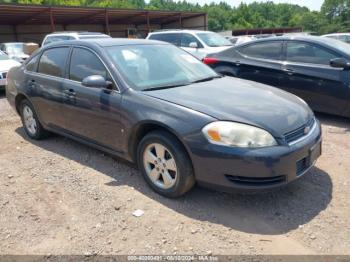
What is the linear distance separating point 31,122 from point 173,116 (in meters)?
3.10

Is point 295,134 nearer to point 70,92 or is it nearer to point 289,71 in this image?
point 70,92

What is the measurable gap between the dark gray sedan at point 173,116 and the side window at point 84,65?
0.01 meters

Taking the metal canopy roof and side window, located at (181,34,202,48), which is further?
the metal canopy roof

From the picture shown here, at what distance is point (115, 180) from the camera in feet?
13.1

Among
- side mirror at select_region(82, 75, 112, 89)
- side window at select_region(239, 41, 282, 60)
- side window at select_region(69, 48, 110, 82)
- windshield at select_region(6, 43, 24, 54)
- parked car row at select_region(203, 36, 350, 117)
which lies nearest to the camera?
side mirror at select_region(82, 75, 112, 89)

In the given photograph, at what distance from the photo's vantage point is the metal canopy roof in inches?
974

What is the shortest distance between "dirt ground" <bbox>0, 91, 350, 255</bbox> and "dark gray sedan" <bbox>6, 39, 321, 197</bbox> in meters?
0.31

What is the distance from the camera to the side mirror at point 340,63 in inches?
217

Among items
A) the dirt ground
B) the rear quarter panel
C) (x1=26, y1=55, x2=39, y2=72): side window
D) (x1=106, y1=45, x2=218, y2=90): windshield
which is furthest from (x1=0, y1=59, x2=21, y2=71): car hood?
(x1=106, y1=45, x2=218, y2=90): windshield

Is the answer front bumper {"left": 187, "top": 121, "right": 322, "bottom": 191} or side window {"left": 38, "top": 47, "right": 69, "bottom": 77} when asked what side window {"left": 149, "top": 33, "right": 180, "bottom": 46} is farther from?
front bumper {"left": 187, "top": 121, "right": 322, "bottom": 191}

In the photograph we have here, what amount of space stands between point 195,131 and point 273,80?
3.73 meters

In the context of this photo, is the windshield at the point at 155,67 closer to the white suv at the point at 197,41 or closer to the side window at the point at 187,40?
the white suv at the point at 197,41

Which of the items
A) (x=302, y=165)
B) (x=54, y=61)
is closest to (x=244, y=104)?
(x=302, y=165)

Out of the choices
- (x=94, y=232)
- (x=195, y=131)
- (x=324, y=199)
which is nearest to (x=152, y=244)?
(x=94, y=232)
